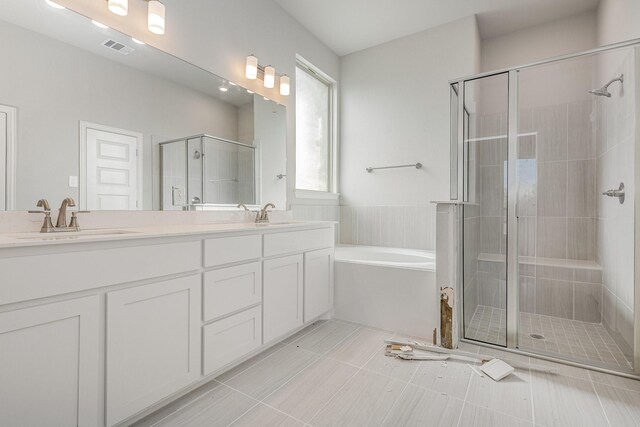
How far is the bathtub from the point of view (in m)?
2.20

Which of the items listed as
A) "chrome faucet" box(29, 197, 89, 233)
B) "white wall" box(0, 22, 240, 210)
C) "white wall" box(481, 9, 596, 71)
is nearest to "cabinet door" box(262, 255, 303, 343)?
"white wall" box(0, 22, 240, 210)

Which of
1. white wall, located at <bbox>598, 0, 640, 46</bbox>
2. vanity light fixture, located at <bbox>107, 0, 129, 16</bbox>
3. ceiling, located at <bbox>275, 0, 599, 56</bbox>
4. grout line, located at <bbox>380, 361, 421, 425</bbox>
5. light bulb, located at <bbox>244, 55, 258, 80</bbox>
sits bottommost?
grout line, located at <bbox>380, 361, 421, 425</bbox>

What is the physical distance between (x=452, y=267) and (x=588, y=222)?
2.79 ft

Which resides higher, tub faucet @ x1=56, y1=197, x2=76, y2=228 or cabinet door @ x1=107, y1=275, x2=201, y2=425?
tub faucet @ x1=56, y1=197, x2=76, y2=228

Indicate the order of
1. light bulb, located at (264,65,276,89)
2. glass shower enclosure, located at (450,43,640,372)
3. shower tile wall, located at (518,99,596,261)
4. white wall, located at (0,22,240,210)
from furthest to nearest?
light bulb, located at (264,65,276,89) < shower tile wall, located at (518,99,596,261) < glass shower enclosure, located at (450,43,640,372) < white wall, located at (0,22,240,210)

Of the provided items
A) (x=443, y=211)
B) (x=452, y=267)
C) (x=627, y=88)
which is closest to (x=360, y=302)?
(x=452, y=267)

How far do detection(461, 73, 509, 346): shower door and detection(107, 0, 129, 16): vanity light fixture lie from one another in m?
2.12

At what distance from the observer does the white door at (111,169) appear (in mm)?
1536

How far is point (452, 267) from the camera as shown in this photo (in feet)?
6.79

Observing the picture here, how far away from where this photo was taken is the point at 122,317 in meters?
1.20

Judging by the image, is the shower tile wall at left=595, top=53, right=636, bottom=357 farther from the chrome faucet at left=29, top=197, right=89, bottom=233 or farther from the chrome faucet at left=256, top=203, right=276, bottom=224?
the chrome faucet at left=29, top=197, right=89, bottom=233

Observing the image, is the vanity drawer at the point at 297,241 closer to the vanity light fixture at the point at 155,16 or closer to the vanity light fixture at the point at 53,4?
the vanity light fixture at the point at 155,16

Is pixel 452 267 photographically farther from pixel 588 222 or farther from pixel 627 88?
pixel 627 88

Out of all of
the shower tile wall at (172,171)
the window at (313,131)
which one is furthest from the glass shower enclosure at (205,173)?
the window at (313,131)
